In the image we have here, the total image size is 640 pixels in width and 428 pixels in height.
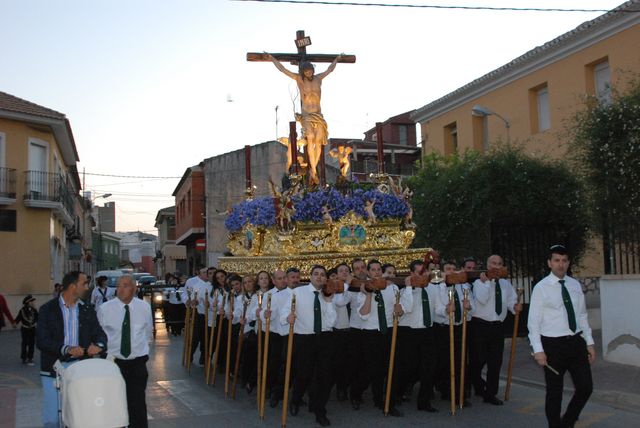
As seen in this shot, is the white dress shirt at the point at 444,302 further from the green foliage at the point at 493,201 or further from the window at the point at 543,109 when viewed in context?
the window at the point at 543,109

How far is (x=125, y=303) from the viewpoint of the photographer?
688 centimetres

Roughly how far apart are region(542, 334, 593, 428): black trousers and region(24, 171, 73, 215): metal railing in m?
21.3

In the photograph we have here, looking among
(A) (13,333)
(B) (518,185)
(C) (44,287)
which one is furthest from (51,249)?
(B) (518,185)

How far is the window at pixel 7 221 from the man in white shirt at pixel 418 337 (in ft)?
61.7

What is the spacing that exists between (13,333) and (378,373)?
16.4 meters

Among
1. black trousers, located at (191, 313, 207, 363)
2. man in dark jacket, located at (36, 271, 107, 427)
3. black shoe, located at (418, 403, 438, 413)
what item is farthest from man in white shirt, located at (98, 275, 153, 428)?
black trousers, located at (191, 313, 207, 363)

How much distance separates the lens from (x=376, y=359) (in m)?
8.47

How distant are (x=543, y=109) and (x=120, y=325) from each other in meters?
19.2

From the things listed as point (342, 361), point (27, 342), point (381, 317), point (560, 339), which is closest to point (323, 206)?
point (342, 361)

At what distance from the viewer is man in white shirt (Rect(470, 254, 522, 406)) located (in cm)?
876

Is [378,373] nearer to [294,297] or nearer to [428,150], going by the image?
[294,297]

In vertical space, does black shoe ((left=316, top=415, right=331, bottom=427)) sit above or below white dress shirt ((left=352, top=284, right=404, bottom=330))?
below

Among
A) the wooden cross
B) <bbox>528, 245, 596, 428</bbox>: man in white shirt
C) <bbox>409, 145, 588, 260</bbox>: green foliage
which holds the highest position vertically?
the wooden cross

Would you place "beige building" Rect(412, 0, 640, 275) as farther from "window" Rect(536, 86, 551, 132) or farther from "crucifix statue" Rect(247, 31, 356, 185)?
"crucifix statue" Rect(247, 31, 356, 185)
